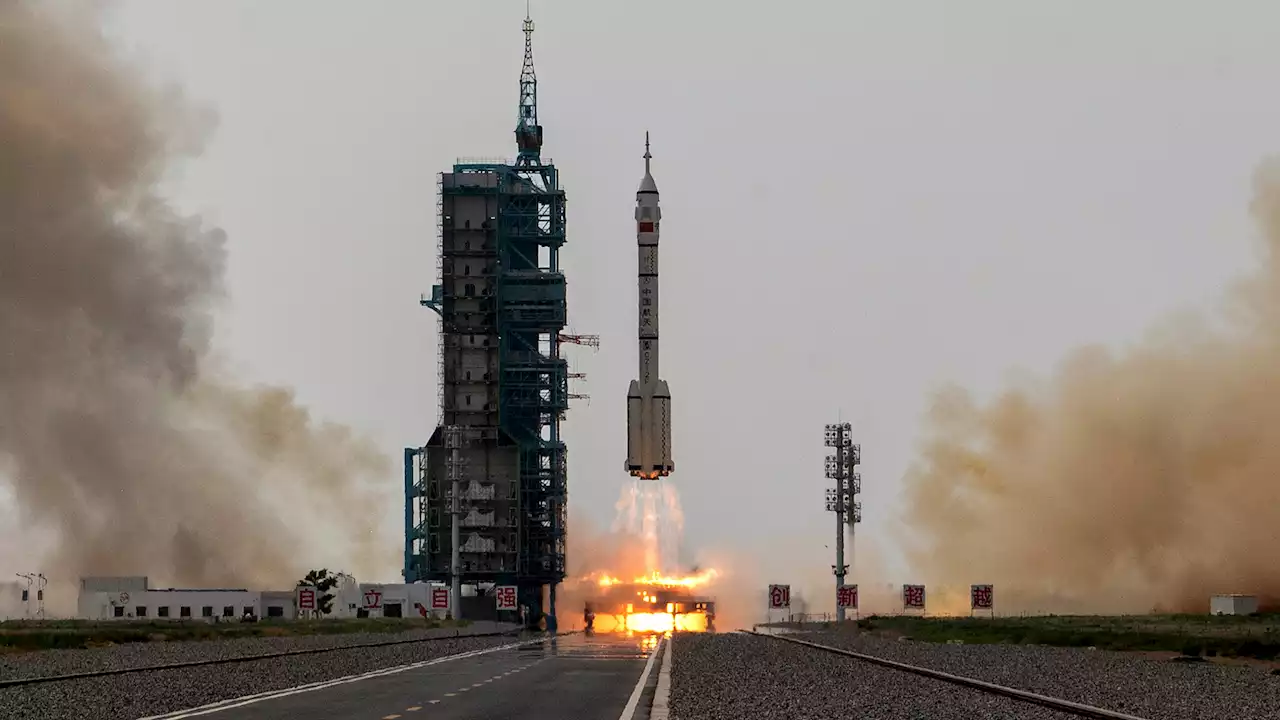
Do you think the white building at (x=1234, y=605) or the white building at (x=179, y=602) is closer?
the white building at (x=1234, y=605)

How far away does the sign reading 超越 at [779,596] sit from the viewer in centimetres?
13625

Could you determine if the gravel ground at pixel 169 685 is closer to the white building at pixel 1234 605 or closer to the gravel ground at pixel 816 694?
the gravel ground at pixel 816 694

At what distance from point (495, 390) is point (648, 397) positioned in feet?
157

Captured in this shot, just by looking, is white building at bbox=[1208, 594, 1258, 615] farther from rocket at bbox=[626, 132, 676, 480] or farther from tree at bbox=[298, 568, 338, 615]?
tree at bbox=[298, 568, 338, 615]

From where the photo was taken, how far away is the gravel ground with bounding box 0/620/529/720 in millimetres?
32781

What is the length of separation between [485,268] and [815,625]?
42.6m

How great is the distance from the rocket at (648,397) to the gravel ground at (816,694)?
147 feet

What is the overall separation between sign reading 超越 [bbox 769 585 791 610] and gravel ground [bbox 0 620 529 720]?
72.0 metres

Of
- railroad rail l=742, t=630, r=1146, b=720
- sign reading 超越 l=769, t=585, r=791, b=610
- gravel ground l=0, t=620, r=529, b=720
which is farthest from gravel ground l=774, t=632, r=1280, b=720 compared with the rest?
sign reading 超越 l=769, t=585, r=791, b=610

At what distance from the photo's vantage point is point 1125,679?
4588cm

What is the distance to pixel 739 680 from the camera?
44531 mm

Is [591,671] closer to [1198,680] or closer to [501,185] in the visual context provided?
[1198,680]

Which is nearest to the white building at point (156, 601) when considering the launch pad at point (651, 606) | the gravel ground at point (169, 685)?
the launch pad at point (651, 606)

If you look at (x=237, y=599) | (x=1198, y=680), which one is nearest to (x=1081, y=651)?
(x=1198, y=680)
